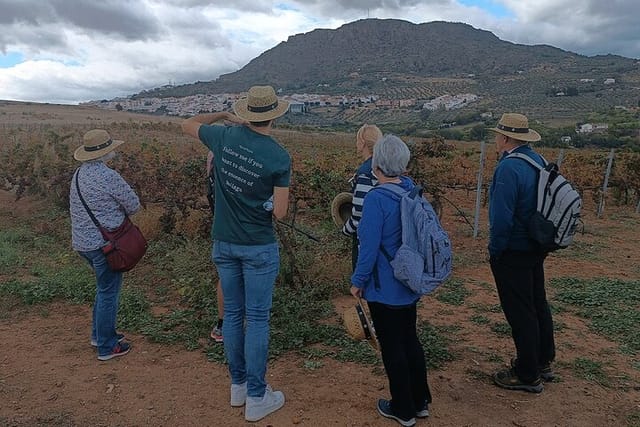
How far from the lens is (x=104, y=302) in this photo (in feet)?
12.7

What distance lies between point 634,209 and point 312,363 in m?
11.9

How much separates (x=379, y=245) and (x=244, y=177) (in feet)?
2.68

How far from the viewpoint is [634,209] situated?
12797mm

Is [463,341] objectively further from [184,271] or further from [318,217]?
[318,217]

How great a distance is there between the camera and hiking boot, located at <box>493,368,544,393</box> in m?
3.42

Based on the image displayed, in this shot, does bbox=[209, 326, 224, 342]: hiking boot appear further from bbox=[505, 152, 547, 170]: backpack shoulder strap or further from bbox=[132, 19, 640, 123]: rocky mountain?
bbox=[132, 19, 640, 123]: rocky mountain

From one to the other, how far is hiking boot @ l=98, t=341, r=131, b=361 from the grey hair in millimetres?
2601

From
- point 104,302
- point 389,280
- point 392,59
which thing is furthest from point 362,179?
point 392,59

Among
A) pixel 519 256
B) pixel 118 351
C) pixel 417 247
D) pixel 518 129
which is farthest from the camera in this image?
pixel 118 351

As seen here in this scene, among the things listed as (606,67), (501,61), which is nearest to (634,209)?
(606,67)

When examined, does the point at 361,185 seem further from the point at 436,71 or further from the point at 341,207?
the point at 436,71

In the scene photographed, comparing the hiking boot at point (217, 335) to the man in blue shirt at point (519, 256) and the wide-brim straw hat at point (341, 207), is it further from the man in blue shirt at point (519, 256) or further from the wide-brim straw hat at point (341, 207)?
the man in blue shirt at point (519, 256)

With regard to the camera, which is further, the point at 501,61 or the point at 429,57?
the point at 429,57

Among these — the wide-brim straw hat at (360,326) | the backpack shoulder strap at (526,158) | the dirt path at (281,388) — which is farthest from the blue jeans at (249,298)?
the backpack shoulder strap at (526,158)
